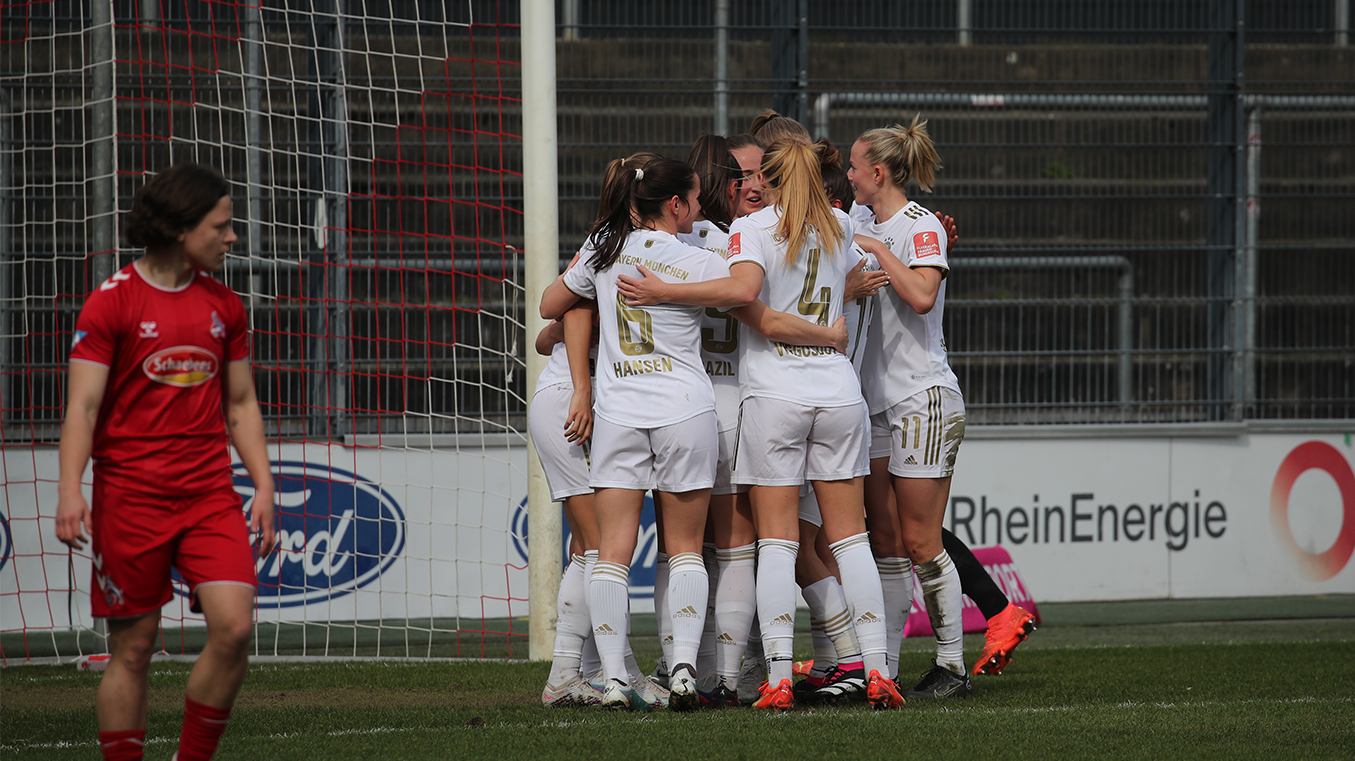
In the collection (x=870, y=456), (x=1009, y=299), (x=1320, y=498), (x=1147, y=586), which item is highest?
(x=1009, y=299)

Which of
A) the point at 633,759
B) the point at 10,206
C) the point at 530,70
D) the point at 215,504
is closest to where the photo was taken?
the point at 215,504

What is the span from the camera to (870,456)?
4.52 meters

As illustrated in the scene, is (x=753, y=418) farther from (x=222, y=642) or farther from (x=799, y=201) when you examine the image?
(x=222, y=642)

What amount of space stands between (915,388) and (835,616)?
841mm

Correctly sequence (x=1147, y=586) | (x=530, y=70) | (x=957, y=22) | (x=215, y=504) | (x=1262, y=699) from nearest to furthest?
1. (x=215, y=504)
2. (x=1262, y=699)
3. (x=530, y=70)
4. (x=1147, y=586)
5. (x=957, y=22)

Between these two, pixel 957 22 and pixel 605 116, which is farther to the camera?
pixel 957 22

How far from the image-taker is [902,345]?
4473 millimetres

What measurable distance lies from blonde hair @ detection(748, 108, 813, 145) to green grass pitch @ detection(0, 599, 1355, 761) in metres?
1.89

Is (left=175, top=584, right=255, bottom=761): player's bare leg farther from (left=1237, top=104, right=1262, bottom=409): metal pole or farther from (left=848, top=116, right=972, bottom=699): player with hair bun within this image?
(left=1237, top=104, right=1262, bottom=409): metal pole

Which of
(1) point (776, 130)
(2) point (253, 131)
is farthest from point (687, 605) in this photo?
(2) point (253, 131)

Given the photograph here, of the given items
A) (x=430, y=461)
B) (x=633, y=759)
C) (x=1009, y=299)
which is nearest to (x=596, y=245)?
(x=633, y=759)

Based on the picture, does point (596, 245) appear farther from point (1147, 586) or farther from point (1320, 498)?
point (1320, 498)

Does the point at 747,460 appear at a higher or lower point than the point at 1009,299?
lower

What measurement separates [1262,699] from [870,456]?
158 cm
